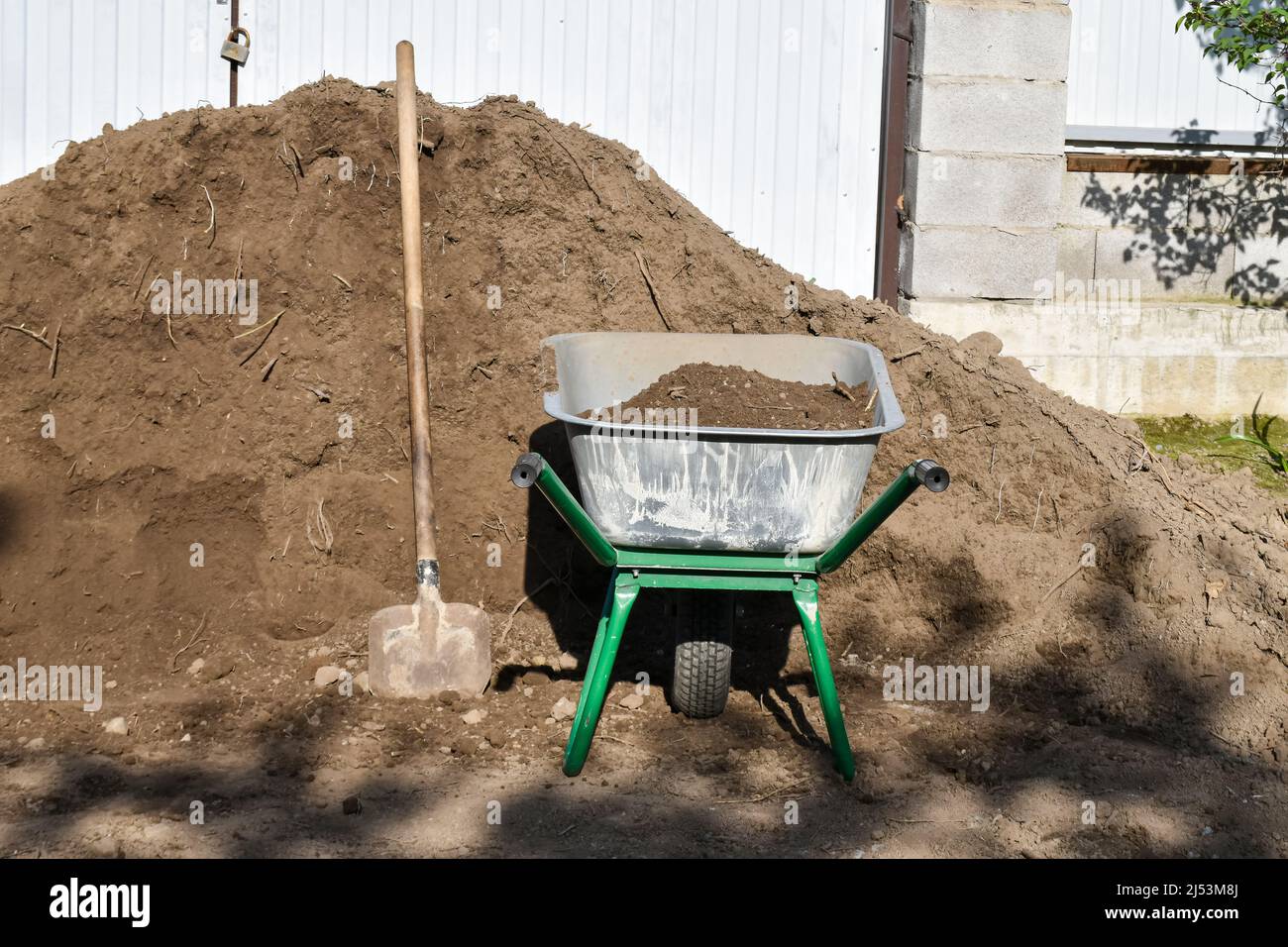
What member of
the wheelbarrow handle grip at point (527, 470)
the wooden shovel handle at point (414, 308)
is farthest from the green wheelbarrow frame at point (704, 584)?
the wooden shovel handle at point (414, 308)

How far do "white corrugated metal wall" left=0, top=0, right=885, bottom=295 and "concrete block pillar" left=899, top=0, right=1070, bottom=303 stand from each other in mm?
250

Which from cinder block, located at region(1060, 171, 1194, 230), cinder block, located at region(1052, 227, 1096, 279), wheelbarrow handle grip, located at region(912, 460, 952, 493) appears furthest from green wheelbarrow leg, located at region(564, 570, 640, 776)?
cinder block, located at region(1060, 171, 1194, 230)

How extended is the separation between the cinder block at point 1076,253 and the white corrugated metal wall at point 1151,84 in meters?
0.46

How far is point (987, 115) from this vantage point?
561cm

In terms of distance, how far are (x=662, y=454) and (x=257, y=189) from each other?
2264mm

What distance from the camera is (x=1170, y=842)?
316cm

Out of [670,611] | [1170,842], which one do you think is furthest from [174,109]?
[1170,842]

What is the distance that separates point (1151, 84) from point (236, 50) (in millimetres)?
4287

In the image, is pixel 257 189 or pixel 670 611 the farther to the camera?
pixel 257 189

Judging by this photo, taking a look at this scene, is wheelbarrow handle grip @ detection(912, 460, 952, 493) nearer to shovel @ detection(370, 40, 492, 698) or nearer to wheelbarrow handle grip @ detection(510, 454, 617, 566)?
wheelbarrow handle grip @ detection(510, 454, 617, 566)

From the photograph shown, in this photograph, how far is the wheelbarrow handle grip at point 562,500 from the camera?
10.2 feet

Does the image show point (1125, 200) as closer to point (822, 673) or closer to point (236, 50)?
point (822, 673)

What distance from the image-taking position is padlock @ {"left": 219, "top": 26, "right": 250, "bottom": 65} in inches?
206

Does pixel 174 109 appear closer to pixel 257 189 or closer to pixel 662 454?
pixel 257 189
